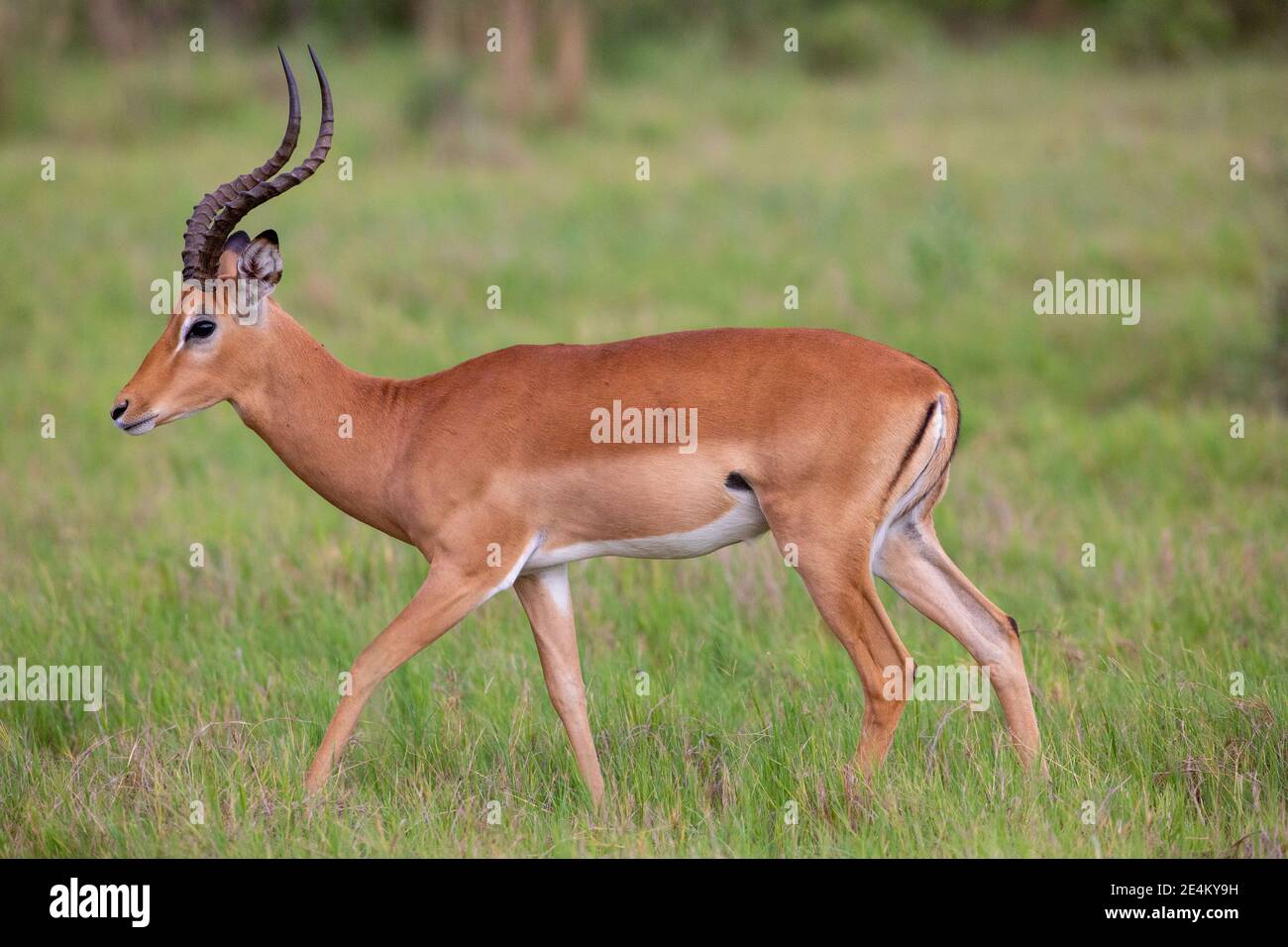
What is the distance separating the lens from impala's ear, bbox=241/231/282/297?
459 cm

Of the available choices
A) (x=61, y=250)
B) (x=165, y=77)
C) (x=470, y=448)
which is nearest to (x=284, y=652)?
(x=470, y=448)

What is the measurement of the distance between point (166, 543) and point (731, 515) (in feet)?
11.2

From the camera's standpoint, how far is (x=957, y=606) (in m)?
4.67

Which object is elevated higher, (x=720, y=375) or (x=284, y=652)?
(x=720, y=375)

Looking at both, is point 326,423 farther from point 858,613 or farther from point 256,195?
point 858,613

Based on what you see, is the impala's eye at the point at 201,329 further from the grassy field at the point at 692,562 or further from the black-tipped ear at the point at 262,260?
the grassy field at the point at 692,562

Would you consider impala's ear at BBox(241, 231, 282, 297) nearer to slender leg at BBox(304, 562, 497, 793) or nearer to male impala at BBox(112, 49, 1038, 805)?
male impala at BBox(112, 49, 1038, 805)

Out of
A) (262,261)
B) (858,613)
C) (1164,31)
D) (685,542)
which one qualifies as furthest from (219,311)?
(1164,31)

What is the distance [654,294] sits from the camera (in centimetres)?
1130

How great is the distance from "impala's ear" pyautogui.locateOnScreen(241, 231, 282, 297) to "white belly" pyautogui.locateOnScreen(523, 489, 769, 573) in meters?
1.14

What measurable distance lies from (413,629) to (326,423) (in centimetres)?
78

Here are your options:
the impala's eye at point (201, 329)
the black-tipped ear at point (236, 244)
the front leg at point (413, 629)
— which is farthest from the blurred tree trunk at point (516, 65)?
the front leg at point (413, 629)
